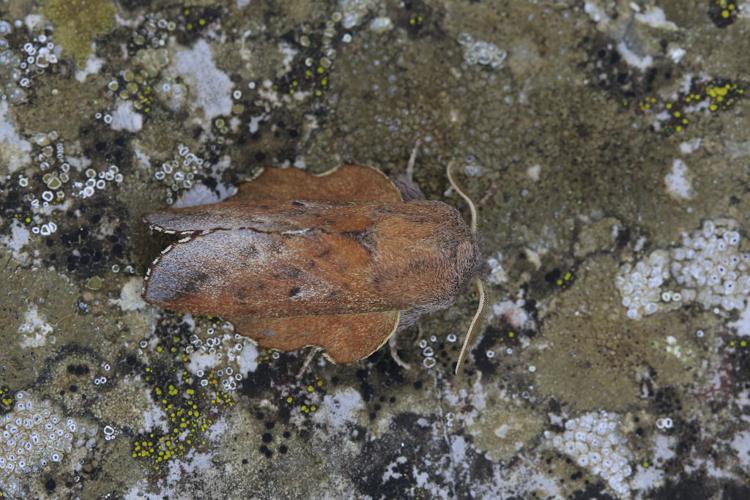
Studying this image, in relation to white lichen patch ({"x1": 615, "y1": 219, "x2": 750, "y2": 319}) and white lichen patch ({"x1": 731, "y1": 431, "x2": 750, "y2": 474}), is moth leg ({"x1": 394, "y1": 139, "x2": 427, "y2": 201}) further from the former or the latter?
white lichen patch ({"x1": 731, "y1": 431, "x2": 750, "y2": 474})

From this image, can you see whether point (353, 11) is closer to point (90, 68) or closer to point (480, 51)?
point (480, 51)

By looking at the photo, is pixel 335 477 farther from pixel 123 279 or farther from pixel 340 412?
pixel 123 279

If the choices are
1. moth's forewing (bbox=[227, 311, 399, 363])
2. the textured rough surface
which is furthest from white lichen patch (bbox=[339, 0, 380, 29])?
moth's forewing (bbox=[227, 311, 399, 363])

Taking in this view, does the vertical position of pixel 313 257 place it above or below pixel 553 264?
above

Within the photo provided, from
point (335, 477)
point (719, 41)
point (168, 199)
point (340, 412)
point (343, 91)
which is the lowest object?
point (335, 477)

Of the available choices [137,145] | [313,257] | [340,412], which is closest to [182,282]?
[313,257]

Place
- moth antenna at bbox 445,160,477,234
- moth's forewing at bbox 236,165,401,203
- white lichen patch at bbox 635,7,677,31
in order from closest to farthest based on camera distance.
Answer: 1. moth antenna at bbox 445,160,477,234
2. moth's forewing at bbox 236,165,401,203
3. white lichen patch at bbox 635,7,677,31

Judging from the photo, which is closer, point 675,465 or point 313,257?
point 313,257
